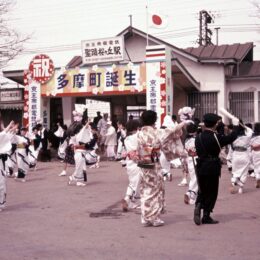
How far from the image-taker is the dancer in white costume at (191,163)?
9.31m

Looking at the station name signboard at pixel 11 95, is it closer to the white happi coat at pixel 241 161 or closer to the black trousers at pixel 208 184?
the white happi coat at pixel 241 161

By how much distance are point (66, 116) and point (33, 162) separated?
6403 millimetres

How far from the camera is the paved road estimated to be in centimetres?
575

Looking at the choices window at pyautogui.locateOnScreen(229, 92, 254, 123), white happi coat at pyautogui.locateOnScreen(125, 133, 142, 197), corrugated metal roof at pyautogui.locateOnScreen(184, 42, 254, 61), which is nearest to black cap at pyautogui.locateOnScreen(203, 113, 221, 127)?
white happi coat at pyautogui.locateOnScreen(125, 133, 142, 197)

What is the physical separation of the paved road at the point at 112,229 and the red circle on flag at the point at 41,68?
1025cm

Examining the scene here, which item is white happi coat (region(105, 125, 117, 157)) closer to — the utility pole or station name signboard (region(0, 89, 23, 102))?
station name signboard (region(0, 89, 23, 102))

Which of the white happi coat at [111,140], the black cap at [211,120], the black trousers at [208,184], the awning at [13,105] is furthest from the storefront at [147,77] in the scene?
the black trousers at [208,184]

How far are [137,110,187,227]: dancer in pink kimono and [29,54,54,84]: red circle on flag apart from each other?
45.3 ft

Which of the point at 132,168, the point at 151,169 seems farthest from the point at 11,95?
the point at 151,169

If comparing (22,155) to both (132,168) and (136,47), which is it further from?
(136,47)

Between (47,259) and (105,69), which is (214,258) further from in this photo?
(105,69)

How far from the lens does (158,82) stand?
18.5 m

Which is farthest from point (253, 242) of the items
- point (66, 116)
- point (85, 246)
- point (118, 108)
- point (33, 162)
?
point (118, 108)

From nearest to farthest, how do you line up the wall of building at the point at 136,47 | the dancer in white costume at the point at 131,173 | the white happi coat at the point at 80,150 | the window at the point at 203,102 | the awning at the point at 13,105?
the dancer in white costume at the point at 131,173 → the white happi coat at the point at 80,150 → the window at the point at 203,102 → the wall of building at the point at 136,47 → the awning at the point at 13,105
